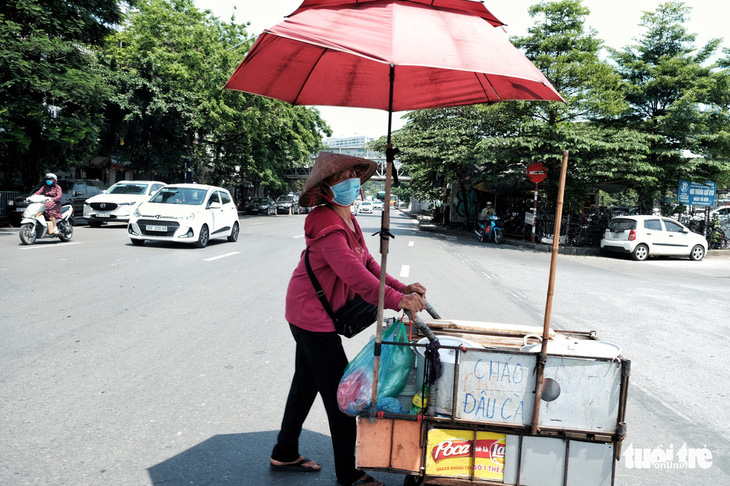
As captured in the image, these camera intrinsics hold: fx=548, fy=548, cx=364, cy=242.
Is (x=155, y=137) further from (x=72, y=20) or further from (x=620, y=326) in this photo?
(x=620, y=326)

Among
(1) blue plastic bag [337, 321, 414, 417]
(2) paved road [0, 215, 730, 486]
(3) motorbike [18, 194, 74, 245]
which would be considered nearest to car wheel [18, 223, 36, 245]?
(3) motorbike [18, 194, 74, 245]

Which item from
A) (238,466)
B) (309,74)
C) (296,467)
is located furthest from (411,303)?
(309,74)

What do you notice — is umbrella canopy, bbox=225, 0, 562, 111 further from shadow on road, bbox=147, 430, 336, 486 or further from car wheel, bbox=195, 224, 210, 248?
car wheel, bbox=195, 224, 210, 248

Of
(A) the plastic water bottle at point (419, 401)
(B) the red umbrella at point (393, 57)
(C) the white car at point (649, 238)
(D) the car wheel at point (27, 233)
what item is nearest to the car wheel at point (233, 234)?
(D) the car wheel at point (27, 233)

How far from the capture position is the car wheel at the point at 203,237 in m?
14.2

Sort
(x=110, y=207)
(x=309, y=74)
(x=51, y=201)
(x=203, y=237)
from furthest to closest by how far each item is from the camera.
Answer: (x=110, y=207), (x=203, y=237), (x=51, y=201), (x=309, y=74)

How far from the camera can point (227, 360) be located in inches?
194

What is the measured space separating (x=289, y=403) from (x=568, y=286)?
8.94 meters

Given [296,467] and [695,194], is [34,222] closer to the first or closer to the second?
[296,467]

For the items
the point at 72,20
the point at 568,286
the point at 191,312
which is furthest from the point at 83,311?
the point at 72,20

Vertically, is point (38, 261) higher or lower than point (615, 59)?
lower

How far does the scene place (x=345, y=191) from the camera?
2.81 meters

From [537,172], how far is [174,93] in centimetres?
2009

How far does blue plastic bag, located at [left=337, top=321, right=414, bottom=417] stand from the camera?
2.54 metres
